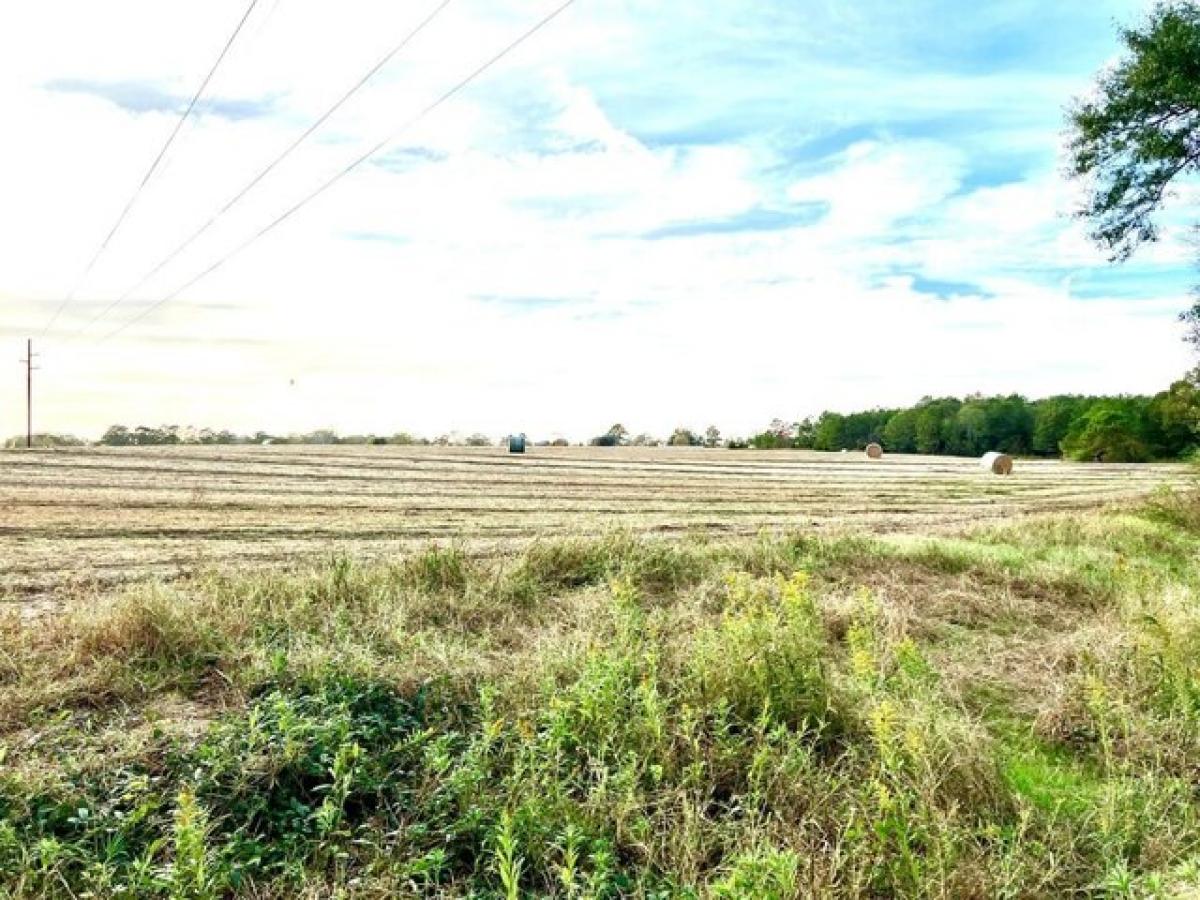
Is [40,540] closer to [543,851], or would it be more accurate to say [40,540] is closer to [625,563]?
[625,563]

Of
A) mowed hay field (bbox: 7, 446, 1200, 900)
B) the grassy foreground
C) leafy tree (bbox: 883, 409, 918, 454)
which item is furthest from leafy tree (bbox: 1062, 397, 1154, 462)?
the grassy foreground

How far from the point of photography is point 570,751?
4.99 metres

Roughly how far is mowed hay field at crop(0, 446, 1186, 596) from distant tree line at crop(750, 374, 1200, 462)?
34.0 meters

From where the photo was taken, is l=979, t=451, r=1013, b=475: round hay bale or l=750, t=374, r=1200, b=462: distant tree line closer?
l=979, t=451, r=1013, b=475: round hay bale

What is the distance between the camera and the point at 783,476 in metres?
36.8

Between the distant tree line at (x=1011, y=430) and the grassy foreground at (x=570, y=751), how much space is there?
70453 millimetres

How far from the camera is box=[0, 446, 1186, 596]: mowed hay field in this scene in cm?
1170

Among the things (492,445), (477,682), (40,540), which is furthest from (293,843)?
(492,445)

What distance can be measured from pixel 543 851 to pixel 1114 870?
2.67 metres

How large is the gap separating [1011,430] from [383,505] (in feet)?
283

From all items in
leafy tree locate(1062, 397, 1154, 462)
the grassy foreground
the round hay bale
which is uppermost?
leafy tree locate(1062, 397, 1154, 462)

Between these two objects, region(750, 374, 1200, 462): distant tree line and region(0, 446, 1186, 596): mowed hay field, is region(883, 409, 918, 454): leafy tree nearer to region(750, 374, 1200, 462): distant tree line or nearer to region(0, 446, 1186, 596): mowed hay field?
region(750, 374, 1200, 462): distant tree line

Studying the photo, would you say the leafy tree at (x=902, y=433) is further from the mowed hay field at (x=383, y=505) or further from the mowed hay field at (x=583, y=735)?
the mowed hay field at (x=583, y=735)

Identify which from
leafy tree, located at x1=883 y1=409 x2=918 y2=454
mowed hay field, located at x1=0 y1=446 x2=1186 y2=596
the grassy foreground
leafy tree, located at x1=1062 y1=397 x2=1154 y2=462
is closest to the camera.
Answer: the grassy foreground
